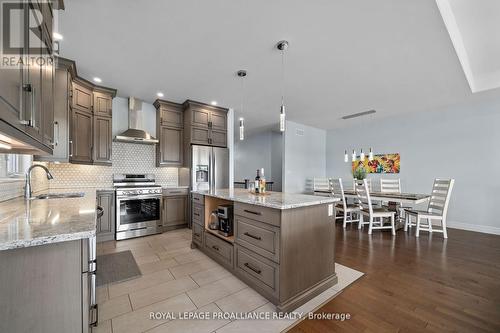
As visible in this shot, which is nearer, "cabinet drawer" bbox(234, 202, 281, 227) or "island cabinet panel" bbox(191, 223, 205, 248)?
"cabinet drawer" bbox(234, 202, 281, 227)

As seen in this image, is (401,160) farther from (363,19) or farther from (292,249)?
(292,249)

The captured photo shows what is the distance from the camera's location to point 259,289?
75.7 inches

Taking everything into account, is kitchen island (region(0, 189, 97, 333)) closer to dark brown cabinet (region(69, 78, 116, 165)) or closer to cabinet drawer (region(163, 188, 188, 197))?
dark brown cabinet (region(69, 78, 116, 165))

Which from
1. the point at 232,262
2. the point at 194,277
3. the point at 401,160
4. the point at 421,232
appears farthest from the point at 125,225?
the point at 401,160

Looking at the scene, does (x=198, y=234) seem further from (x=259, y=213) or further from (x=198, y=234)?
(x=259, y=213)

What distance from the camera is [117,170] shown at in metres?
4.05

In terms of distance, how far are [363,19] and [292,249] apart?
7.57ft

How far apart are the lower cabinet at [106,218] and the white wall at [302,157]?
420 centimetres

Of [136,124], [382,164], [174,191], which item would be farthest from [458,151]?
[136,124]

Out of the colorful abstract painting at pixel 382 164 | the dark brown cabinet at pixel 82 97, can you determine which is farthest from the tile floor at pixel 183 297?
the colorful abstract painting at pixel 382 164

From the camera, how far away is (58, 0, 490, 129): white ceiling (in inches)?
75.0

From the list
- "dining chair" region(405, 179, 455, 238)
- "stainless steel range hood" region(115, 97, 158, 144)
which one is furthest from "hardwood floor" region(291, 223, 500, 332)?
"stainless steel range hood" region(115, 97, 158, 144)

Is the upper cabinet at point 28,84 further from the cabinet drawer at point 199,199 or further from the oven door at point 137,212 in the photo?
the oven door at point 137,212

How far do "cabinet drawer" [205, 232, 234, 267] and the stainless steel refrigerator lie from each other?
152 centimetres
